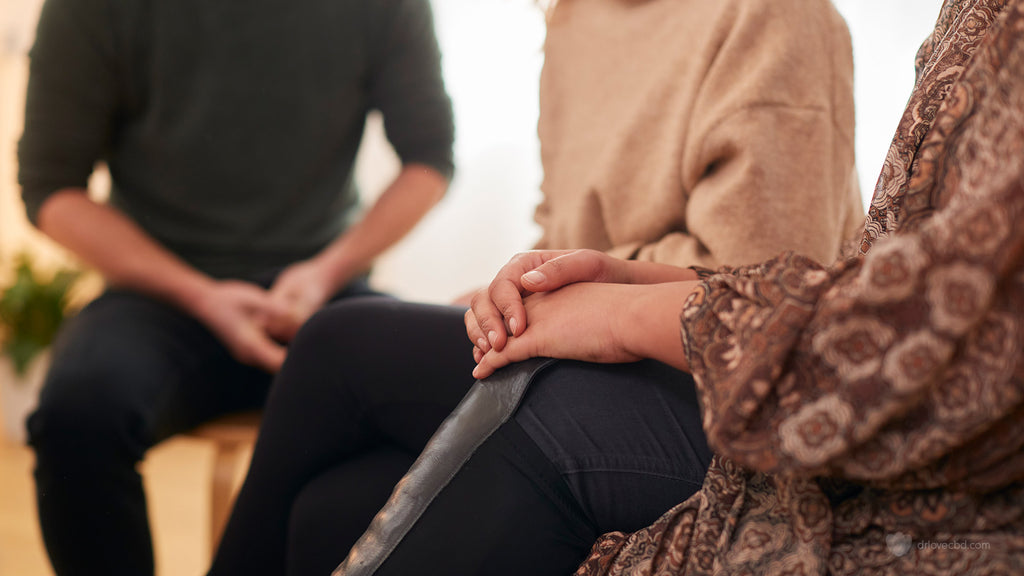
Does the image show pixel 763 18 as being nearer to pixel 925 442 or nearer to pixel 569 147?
pixel 569 147

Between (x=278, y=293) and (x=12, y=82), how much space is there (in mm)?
1367

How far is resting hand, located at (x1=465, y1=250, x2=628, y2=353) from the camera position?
58 centimetres

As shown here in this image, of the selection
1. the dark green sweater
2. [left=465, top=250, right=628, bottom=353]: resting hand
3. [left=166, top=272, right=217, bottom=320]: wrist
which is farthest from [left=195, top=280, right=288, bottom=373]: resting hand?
[left=465, top=250, right=628, bottom=353]: resting hand

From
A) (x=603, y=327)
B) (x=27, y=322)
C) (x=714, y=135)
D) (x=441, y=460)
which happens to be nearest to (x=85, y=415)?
(x=441, y=460)

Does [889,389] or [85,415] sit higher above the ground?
[889,389]

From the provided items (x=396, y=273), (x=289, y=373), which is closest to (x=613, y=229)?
(x=289, y=373)

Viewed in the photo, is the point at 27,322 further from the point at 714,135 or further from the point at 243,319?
the point at 714,135

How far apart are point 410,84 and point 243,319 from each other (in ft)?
1.55

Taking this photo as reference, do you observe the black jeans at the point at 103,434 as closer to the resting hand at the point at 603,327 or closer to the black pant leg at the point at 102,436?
the black pant leg at the point at 102,436

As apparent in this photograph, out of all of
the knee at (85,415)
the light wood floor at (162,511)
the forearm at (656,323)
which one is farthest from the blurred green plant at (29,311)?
the forearm at (656,323)

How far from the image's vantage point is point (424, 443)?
0.65m

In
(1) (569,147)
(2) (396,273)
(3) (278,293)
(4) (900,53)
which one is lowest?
Result: (2) (396,273)

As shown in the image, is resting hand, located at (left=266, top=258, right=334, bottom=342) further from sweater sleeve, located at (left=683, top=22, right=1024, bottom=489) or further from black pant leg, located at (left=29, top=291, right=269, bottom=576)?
sweater sleeve, located at (left=683, top=22, right=1024, bottom=489)

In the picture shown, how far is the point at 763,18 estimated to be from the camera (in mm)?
704
